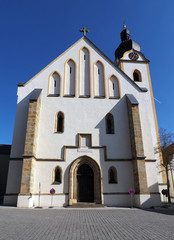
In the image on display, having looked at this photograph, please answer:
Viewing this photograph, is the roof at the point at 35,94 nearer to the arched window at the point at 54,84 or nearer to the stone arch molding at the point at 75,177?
the arched window at the point at 54,84

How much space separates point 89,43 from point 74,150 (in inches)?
433

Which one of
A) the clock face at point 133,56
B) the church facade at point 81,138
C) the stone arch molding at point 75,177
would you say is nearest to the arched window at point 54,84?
the church facade at point 81,138

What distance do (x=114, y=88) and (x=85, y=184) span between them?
29.6 feet

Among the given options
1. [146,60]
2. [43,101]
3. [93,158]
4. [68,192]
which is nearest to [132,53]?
[146,60]

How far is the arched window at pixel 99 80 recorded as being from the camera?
17.7 metres

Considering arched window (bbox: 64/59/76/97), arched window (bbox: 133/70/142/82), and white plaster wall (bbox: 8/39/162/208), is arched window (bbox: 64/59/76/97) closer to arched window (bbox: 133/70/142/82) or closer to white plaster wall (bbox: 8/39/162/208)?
white plaster wall (bbox: 8/39/162/208)

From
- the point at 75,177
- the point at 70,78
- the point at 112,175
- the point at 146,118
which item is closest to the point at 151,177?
the point at 112,175

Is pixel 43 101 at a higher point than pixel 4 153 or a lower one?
higher

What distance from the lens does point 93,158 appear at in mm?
15273

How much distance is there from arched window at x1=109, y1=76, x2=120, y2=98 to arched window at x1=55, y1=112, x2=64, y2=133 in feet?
16.1

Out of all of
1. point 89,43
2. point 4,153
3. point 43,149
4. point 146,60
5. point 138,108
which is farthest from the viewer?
point 4,153

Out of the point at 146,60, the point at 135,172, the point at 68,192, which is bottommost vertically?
the point at 68,192

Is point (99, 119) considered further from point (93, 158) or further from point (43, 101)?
point (43, 101)

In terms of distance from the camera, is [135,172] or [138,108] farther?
[138,108]
